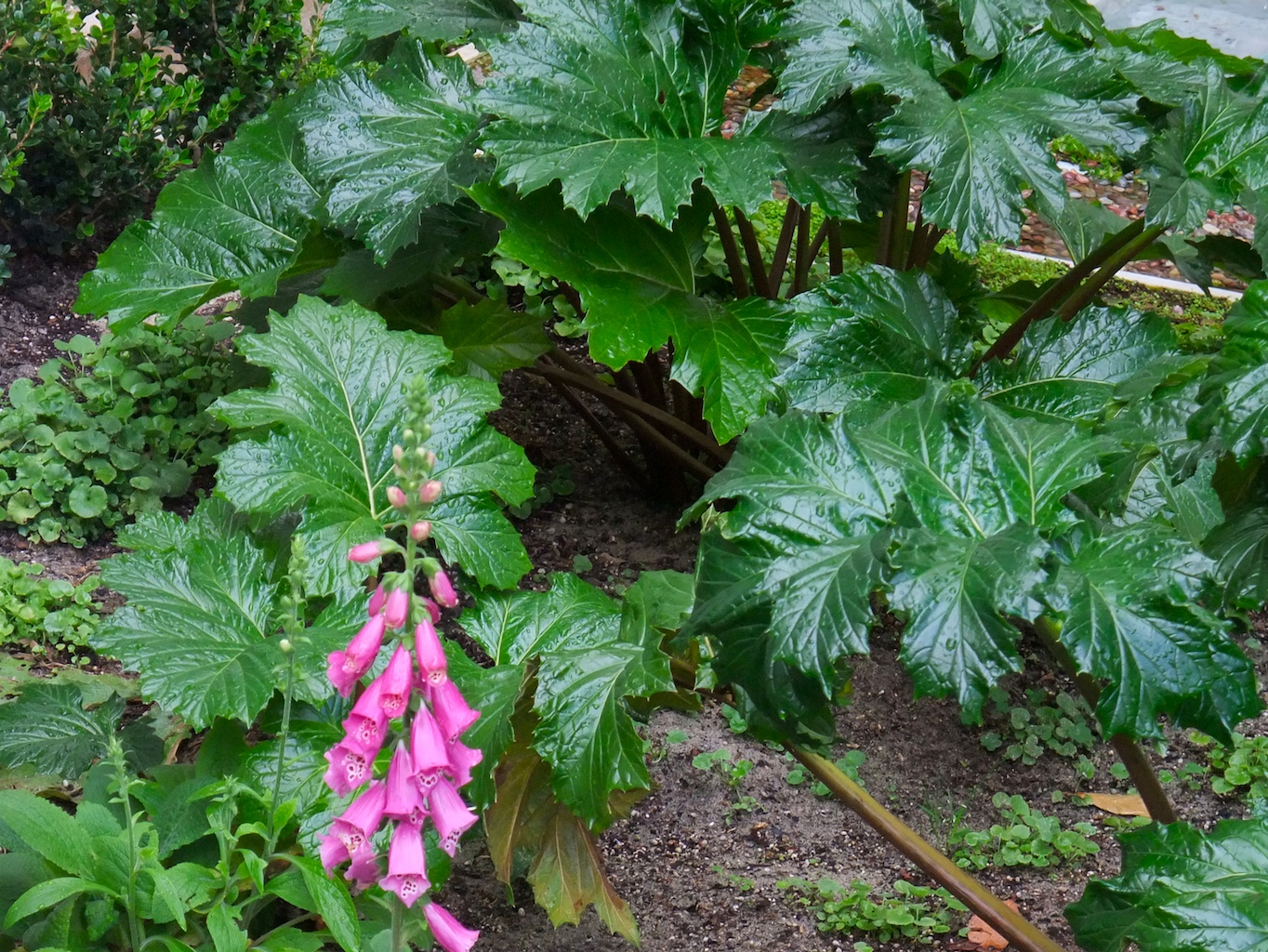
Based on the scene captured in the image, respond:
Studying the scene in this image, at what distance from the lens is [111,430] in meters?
3.13

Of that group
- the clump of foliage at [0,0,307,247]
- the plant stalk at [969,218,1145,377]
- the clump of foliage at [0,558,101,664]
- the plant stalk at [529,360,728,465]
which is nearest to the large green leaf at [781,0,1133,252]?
the plant stalk at [969,218,1145,377]

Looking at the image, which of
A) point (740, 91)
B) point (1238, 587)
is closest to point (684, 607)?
point (1238, 587)

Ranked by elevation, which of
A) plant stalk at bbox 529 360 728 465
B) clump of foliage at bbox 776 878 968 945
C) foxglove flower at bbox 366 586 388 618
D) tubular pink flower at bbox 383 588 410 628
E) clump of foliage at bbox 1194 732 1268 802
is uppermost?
tubular pink flower at bbox 383 588 410 628

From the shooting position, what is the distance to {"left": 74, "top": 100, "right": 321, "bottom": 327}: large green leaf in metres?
2.77

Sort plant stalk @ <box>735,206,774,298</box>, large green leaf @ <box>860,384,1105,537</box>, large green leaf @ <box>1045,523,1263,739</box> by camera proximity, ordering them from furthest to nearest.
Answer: plant stalk @ <box>735,206,774,298</box> → large green leaf @ <box>860,384,1105,537</box> → large green leaf @ <box>1045,523,1263,739</box>

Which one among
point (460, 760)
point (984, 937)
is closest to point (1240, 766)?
point (984, 937)

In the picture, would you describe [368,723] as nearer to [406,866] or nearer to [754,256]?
[406,866]

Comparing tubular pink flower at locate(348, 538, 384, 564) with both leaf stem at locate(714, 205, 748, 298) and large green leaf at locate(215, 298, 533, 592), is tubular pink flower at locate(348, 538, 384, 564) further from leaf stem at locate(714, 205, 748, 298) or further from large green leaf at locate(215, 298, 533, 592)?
leaf stem at locate(714, 205, 748, 298)

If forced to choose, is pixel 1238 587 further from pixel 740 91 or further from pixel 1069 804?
pixel 740 91

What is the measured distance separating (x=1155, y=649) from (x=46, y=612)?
7.98 ft

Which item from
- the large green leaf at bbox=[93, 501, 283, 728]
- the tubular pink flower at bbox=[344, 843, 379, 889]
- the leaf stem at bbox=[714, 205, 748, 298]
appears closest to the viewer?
the tubular pink flower at bbox=[344, 843, 379, 889]

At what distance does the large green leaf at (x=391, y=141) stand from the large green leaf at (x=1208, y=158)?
1.38 metres

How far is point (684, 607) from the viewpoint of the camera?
2.09 m

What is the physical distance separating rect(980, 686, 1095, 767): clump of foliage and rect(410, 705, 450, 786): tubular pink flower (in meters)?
1.89
